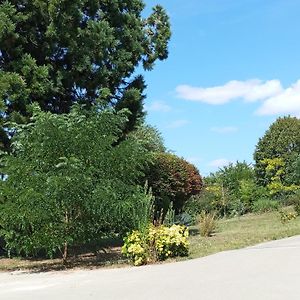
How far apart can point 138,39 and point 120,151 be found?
6.49 meters

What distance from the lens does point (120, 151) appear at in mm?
12109

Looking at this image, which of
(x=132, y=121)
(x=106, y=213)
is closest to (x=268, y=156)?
(x=132, y=121)

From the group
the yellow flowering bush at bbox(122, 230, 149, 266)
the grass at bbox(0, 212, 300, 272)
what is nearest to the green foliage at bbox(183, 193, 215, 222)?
the grass at bbox(0, 212, 300, 272)

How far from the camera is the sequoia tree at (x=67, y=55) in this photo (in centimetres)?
1433

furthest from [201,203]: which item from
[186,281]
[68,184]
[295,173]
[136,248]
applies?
[186,281]

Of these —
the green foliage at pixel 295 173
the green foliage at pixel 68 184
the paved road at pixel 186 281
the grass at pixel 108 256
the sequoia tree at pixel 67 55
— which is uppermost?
the sequoia tree at pixel 67 55

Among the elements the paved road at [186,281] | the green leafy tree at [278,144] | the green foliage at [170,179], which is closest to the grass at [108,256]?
the paved road at [186,281]

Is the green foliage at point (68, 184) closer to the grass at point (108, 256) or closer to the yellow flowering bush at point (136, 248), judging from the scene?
the yellow flowering bush at point (136, 248)

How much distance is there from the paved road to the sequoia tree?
16.0 feet

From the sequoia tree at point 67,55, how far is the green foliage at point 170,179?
269cm

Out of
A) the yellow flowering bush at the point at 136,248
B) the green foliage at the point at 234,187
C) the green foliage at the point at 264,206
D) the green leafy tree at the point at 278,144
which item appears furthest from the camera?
the green leafy tree at the point at 278,144

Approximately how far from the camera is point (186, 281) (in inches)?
336

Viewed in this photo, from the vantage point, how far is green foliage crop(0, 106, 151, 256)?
36.9 ft

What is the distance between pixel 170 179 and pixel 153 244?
8.18 m
